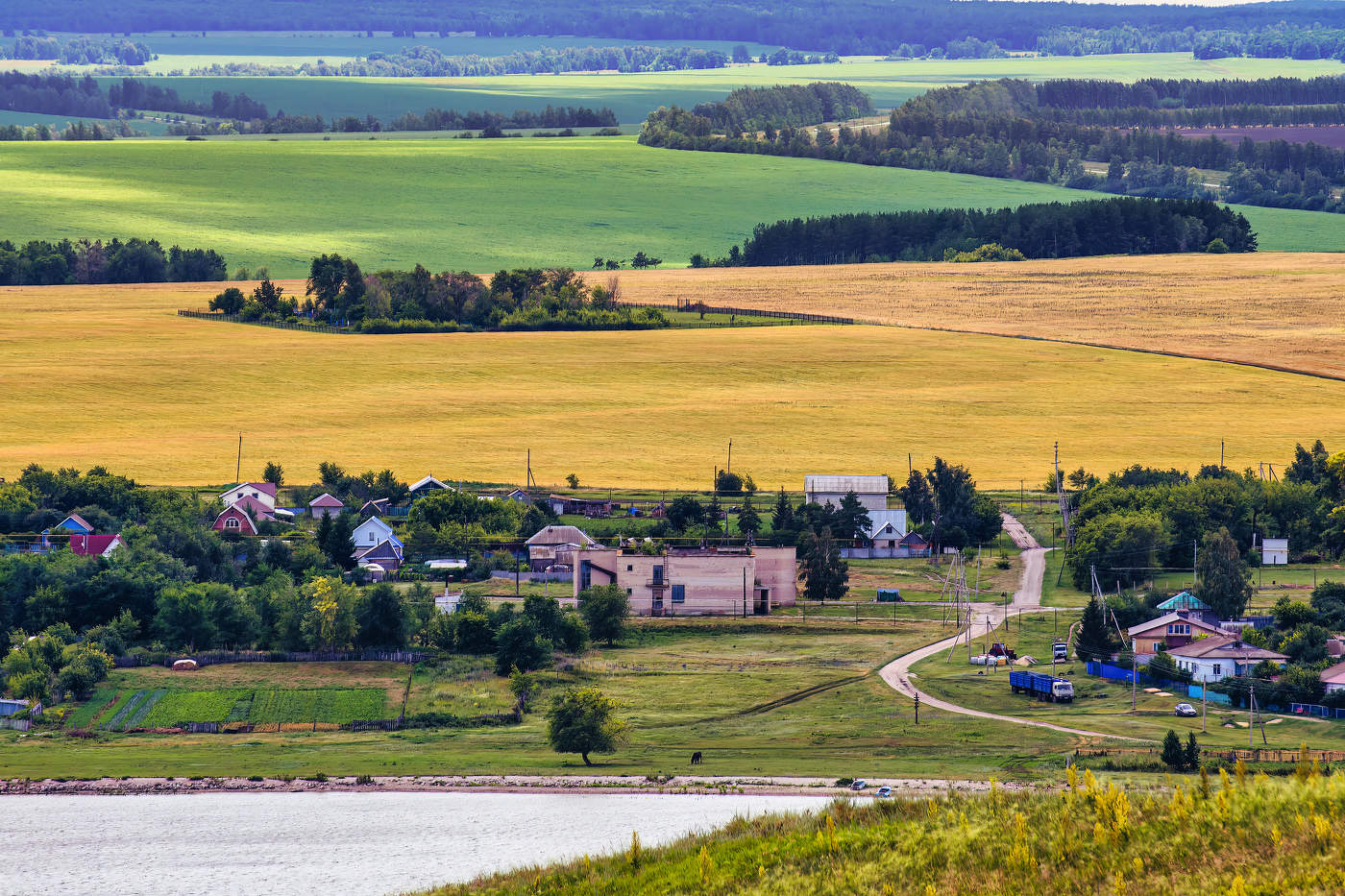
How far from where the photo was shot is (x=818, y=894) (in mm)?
32188

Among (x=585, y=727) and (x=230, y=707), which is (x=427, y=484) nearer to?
(x=230, y=707)

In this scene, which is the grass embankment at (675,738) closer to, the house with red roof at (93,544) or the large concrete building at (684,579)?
the large concrete building at (684,579)

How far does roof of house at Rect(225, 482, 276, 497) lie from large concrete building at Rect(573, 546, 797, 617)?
17.7m

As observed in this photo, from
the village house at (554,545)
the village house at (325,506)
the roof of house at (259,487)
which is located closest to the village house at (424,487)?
the village house at (325,506)

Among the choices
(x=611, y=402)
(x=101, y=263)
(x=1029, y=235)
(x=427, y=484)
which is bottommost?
(x=427, y=484)

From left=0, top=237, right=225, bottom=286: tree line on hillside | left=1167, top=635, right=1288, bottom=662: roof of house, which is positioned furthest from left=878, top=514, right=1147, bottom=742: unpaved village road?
left=0, top=237, right=225, bottom=286: tree line on hillside

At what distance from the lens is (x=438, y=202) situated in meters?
179

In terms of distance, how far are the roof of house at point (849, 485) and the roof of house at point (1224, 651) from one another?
970 inches

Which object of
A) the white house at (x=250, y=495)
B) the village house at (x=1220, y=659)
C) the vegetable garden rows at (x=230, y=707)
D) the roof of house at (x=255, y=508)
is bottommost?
the vegetable garden rows at (x=230, y=707)

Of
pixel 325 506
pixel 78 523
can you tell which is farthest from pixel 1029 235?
pixel 78 523

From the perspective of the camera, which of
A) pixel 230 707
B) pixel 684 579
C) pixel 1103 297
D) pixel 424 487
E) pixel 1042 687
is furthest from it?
pixel 1103 297

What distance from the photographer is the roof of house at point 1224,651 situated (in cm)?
5294

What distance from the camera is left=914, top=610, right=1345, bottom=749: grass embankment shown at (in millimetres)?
46812

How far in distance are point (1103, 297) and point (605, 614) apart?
278ft
